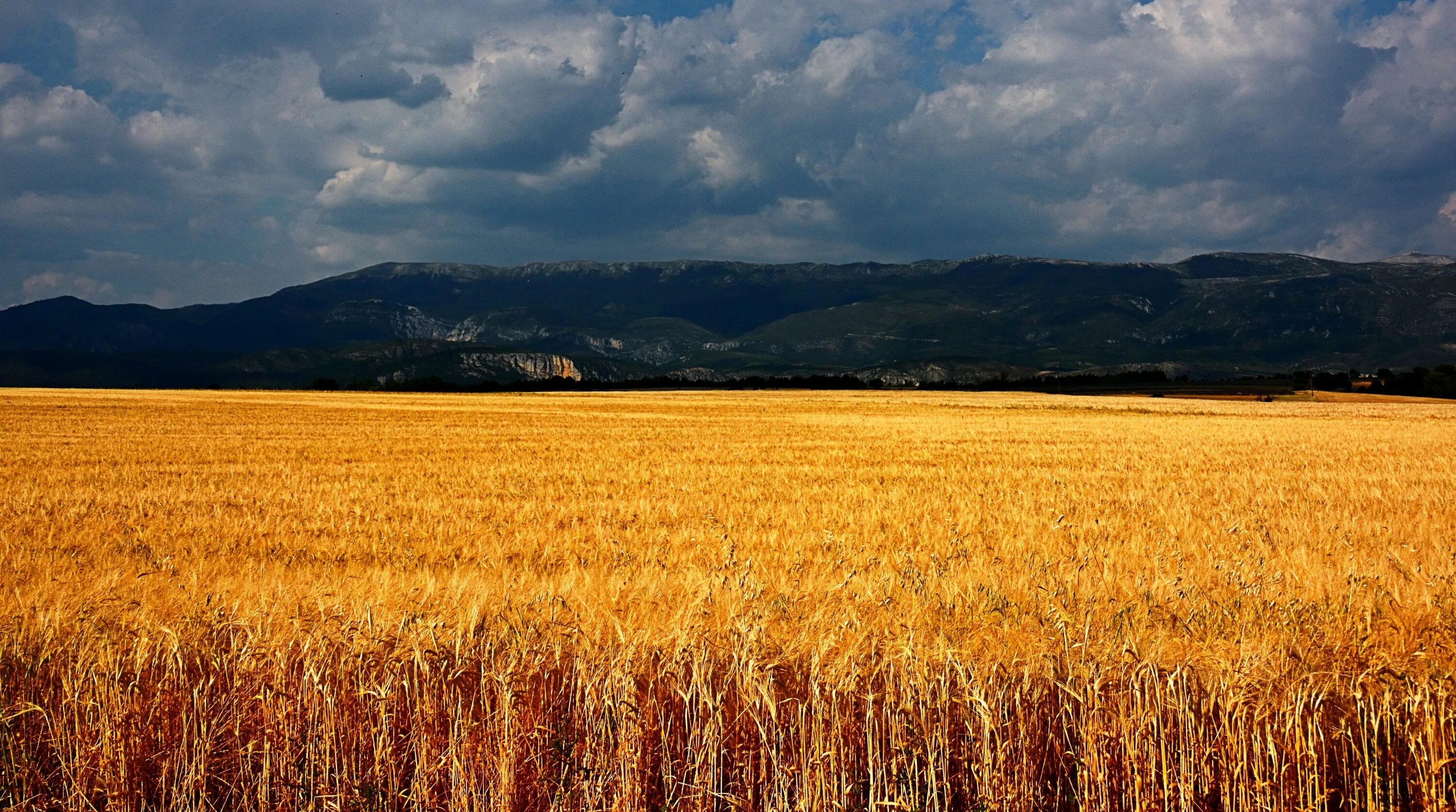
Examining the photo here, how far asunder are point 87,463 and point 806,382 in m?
134

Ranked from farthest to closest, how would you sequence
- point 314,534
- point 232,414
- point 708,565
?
point 232,414, point 314,534, point 708,565

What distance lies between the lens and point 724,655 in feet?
19.0

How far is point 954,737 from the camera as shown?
→ 16.1 ft

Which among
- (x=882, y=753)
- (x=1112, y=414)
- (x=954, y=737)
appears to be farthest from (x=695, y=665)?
(x=1112, y=414)

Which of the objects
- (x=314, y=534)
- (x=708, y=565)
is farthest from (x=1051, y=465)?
(x=314, y=534)

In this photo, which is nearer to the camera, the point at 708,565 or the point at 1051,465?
the point at 708,565

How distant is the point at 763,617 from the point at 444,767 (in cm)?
263

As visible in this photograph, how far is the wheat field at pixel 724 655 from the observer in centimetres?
462

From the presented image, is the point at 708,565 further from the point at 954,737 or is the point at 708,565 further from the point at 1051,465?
the point at 1051,465

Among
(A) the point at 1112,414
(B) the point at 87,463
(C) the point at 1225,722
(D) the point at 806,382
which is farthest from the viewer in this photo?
(D) the point at 806,382

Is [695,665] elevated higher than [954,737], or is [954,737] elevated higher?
[695,665]

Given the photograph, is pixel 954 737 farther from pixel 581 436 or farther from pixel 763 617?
pixel 581 436

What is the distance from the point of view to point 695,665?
5.13 metres

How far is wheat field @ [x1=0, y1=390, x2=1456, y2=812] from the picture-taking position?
4.62 m
